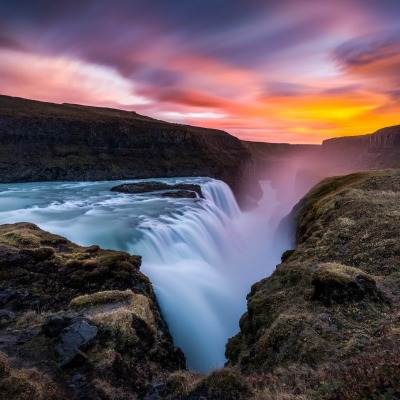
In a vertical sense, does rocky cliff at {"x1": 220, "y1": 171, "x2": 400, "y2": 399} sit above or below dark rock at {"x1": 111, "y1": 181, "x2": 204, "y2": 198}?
above

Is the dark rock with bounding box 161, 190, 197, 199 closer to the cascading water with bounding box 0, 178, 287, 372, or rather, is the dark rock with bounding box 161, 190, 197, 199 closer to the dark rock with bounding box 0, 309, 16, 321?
the cascading water with bounding box 0, 178, 287, 372

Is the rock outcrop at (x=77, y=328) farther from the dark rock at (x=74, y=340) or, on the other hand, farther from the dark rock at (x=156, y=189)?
the dark rock at (x=156, y=189)

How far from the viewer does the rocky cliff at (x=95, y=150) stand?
9762cm

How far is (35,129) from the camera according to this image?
110 meters

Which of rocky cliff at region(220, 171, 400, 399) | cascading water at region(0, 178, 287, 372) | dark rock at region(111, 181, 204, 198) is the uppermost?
rocky cliff at region(220, 171, 400, 399)

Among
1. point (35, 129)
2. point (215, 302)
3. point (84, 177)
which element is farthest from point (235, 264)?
point (35, 129)

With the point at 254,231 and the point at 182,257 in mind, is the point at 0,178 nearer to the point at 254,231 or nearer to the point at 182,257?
the point at 254,231

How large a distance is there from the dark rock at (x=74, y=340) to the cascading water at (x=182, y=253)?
6784 mm

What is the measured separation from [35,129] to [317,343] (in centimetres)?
12159

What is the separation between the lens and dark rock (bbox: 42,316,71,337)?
1035 cm

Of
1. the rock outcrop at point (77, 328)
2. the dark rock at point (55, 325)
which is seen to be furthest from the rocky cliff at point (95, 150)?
the dark rock at point (55, 325)

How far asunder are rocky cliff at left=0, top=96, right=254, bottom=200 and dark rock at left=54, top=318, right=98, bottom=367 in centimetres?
9357

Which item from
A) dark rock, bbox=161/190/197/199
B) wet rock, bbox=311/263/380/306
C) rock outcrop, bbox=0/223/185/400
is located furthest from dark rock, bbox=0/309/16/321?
dark rock, bbox=161/190/197/199

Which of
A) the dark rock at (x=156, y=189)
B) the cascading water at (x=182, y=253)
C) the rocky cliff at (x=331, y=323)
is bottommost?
the cascading water at (x=182, y=253)
